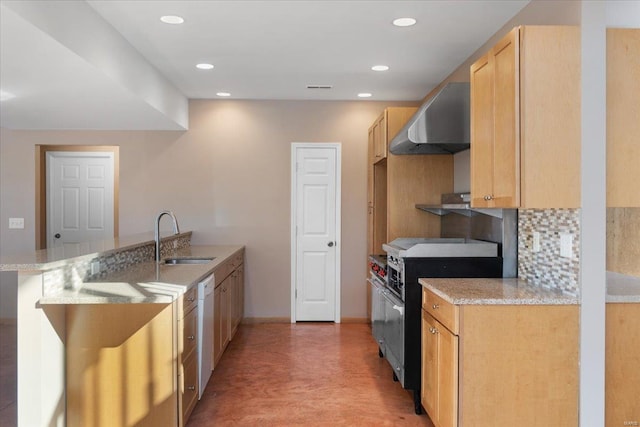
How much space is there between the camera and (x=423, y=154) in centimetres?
420

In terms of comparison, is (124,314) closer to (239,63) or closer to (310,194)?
(239,63)

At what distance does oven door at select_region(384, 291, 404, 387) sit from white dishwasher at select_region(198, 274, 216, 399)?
4.28ft

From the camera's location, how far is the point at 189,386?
2.74 m

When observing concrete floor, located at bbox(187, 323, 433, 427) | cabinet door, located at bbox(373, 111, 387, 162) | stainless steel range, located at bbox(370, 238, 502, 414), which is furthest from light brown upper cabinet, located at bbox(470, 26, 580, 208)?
cabinet door, located at bbox(373, 111, 387, 162)

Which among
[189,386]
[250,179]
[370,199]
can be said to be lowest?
[189,386]

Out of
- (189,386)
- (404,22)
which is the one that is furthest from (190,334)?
(404,22)

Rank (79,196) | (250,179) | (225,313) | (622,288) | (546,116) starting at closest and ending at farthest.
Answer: (546,116) → (622,288) → (225,313) → (250,179) → (79,196)

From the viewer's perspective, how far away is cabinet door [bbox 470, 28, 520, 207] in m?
2.28

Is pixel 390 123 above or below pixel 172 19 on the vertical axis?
below

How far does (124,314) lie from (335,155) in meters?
3.39

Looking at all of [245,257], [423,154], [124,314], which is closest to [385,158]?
[423,154]

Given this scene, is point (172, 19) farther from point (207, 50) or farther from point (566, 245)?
point (566, 245)

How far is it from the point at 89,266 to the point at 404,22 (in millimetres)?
2578

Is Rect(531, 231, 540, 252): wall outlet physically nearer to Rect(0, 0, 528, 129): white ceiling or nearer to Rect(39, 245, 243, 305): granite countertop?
Rect(0, 0, 528, 129): white ceiling
